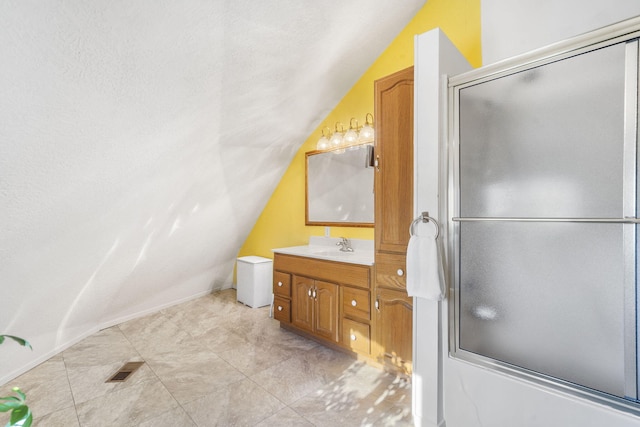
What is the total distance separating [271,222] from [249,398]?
2.46 meters

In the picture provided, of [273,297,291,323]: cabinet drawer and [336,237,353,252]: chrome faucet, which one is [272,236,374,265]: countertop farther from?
[273,297,291,323]: cabinet drawer

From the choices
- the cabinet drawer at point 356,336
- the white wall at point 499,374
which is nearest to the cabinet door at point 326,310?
the cabinet drawer at point 356,336

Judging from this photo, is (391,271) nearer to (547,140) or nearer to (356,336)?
(356,336)

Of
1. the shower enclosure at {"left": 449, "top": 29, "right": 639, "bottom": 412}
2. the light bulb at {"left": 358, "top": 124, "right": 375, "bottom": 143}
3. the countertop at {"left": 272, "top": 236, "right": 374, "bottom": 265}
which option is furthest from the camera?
the light bulb at {"left": 358, "top": 124, "right": 375, "bottom": 143}

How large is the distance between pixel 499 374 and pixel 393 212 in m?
1.09

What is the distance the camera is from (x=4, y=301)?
1.96 metres

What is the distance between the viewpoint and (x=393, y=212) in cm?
212

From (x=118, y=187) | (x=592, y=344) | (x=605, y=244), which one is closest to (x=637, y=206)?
(x=605, y=244)

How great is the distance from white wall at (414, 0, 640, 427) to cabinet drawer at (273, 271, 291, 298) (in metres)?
1.59

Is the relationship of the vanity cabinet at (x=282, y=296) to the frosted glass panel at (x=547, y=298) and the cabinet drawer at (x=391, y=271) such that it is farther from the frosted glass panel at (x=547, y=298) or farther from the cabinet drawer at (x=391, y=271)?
the frosted glass panel at (x=547, y=298)

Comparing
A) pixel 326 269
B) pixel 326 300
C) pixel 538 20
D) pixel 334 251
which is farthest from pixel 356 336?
pixel 538 20

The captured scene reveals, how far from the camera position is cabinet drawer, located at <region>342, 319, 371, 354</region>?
92.7 inches

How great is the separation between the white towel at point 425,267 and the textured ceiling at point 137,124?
5.36 feet

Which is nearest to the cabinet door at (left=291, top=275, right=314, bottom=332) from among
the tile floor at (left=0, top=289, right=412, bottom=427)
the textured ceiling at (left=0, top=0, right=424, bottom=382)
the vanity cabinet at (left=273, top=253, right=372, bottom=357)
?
the vanity cabinet at (left=273, top=253, right=372, bottom=357)
